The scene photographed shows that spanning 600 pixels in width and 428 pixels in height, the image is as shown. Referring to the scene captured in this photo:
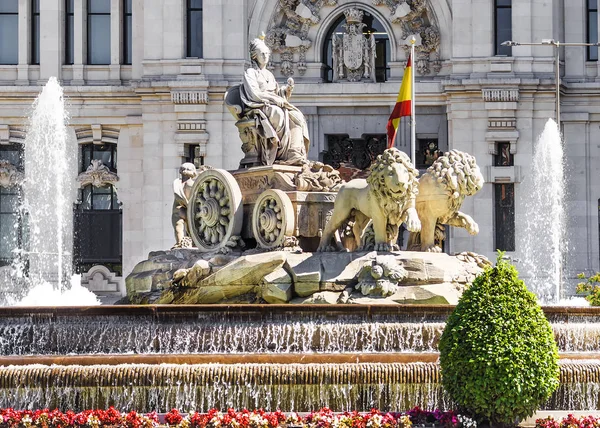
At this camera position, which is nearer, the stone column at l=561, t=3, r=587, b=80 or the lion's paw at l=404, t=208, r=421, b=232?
the lion's paw at l=404, t=208, r=421, b=232

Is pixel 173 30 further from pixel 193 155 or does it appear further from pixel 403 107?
pixel 403 107

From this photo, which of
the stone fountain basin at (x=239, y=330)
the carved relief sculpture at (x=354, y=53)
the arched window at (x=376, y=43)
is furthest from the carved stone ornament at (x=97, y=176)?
the stone fountain basin at (x=239, y=330)

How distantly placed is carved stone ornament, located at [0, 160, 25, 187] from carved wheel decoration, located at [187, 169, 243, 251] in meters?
25.5

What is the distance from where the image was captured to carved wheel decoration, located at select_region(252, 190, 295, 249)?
89.2ft

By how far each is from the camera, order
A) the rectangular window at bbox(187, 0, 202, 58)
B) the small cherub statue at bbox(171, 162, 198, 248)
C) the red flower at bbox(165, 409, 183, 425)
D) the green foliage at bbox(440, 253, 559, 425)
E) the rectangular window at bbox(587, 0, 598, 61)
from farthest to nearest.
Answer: the rectangular window at bbox(187, 0, 202, 58)
the rectangular window at bbox(587, 0, 598, 61)
the small cherub statue at bbox(171, 162, 198, 248)
the red flower at bbox(165, 409, 183, 425)
the green foliage at bbox(440, 253, 559, 425)

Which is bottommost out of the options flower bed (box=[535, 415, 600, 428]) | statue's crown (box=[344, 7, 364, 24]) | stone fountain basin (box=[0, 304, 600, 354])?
flower bed (box=[535, 415, 600, 428])

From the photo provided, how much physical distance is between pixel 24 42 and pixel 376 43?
1260 cm

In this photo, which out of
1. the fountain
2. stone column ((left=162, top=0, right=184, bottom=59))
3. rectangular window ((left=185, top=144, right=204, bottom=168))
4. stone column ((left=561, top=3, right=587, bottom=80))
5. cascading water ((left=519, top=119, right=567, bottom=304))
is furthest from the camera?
stone column ((left=162, top=0, right=184, bottom=59))

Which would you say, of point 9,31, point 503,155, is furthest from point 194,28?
point 503,155

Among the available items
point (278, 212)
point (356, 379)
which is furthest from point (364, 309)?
point (278, 212)

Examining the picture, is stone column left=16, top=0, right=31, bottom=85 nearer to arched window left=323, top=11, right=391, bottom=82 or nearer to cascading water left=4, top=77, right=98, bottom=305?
cascading water left=4, top=77, right=98, bottom=305

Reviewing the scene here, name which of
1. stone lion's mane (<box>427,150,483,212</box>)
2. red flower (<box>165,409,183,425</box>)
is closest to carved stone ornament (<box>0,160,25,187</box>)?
stone lion's mane (<box>427,150,483,212</box>)

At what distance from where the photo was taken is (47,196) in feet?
175

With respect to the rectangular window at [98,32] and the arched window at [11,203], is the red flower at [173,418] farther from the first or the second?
the rectangular window at [98,32]
